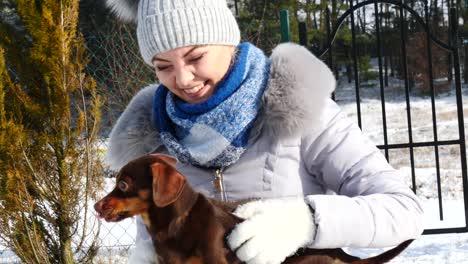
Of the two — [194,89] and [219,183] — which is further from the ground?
[194,89]

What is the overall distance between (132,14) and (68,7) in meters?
2.92

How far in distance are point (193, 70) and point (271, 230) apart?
0.49 meters

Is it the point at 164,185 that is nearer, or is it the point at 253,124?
the point at 164,185

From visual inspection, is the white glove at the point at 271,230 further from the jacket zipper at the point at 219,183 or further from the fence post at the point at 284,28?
the fence post at the point at 284,28

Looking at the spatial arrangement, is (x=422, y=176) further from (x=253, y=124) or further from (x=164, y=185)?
(x=164, y=185)

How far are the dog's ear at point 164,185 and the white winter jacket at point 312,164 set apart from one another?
360mm

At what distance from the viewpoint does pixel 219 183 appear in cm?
167

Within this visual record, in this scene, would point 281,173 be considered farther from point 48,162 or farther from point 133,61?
point 133,61

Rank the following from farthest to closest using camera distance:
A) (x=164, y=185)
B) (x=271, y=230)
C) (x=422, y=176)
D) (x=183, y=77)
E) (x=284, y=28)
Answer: (x=422, y=176) < (x=284, y=28) < (x=183, y=77) < (x=271, y=230) < (x=164, y=185)

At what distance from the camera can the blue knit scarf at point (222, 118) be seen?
1.62m

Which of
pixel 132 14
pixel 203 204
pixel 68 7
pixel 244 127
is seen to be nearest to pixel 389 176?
pixel 244 127

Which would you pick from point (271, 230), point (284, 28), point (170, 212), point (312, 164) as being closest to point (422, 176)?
point (284, 28)

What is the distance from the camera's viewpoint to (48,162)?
507 centimetres

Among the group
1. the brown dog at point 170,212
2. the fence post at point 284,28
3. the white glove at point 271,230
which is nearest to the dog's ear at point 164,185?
the brown dog at point 170,212
